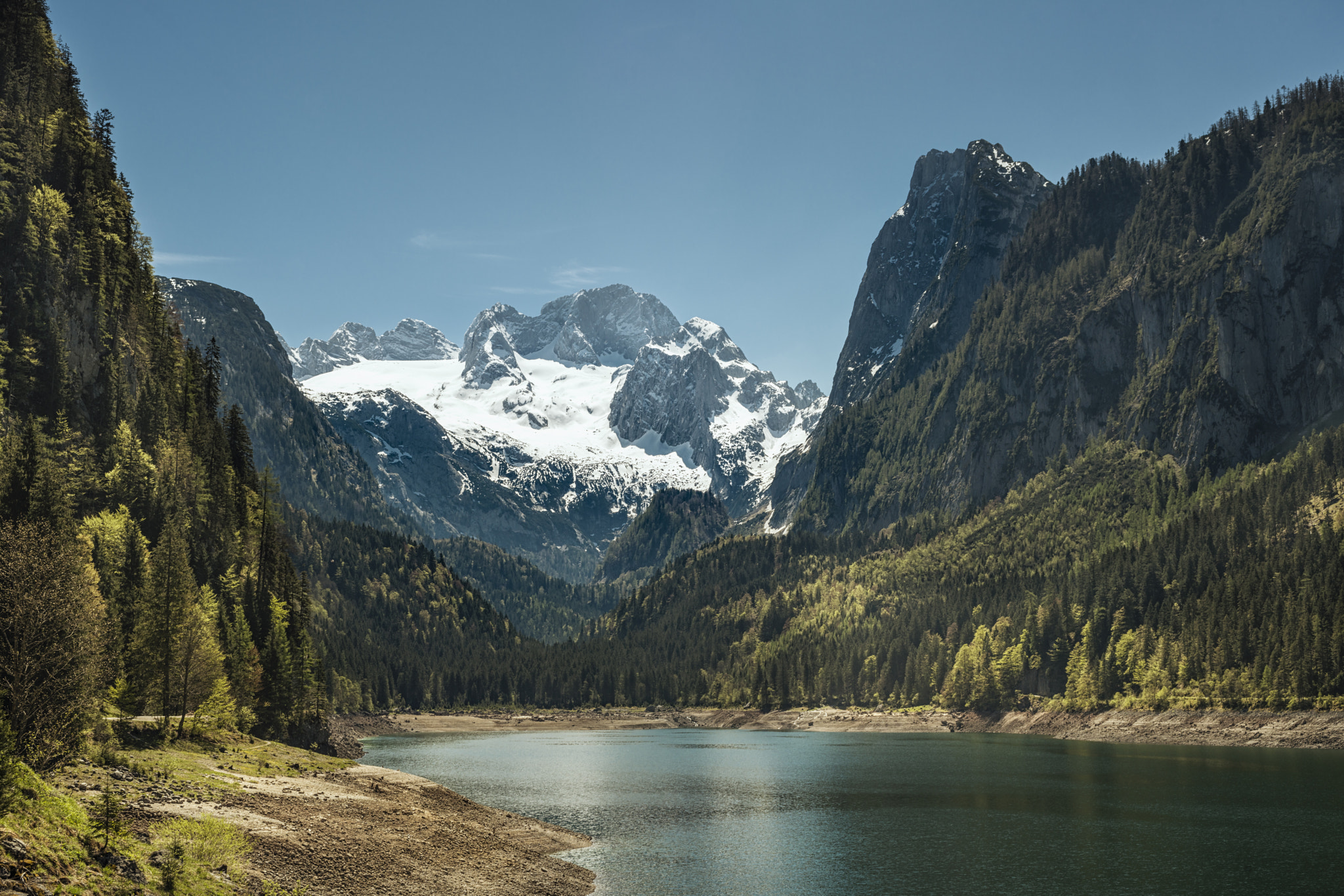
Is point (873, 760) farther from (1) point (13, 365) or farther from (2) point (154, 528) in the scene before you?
(1) point (13, 365)

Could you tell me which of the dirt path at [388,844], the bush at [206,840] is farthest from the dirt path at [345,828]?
the bush at [206,840]

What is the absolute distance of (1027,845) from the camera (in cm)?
7388

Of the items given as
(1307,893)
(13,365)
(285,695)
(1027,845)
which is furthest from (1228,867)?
(13,365)

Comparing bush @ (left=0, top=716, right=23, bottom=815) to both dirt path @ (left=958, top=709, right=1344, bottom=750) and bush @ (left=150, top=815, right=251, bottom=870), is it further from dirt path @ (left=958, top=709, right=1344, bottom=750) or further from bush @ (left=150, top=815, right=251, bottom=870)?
dirt path @ (left=958, top=709, right=1344, bottom=750)

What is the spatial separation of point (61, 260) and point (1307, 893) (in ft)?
405

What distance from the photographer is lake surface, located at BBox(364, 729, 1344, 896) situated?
63.5m

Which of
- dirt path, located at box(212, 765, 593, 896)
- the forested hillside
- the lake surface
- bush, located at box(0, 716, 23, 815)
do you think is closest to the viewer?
bush, located at box(0, 716, 23, 815)

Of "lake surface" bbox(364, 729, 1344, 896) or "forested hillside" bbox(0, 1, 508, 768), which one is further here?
"lake surface" bbox(364, 729, 1344, 896)

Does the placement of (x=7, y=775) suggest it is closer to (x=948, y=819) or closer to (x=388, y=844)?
(x=388, y=844)

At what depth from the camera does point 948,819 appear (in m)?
87.2

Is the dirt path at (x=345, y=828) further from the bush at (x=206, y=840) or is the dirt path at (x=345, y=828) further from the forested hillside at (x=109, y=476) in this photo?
the forested hillside at (x=109, y=476)

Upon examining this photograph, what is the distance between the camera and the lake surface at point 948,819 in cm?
6347

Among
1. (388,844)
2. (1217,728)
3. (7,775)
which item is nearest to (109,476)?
(388,844)

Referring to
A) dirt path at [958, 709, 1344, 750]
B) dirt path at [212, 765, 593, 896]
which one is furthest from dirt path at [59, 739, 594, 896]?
dirt path at [958, 709, 1344, 750]
